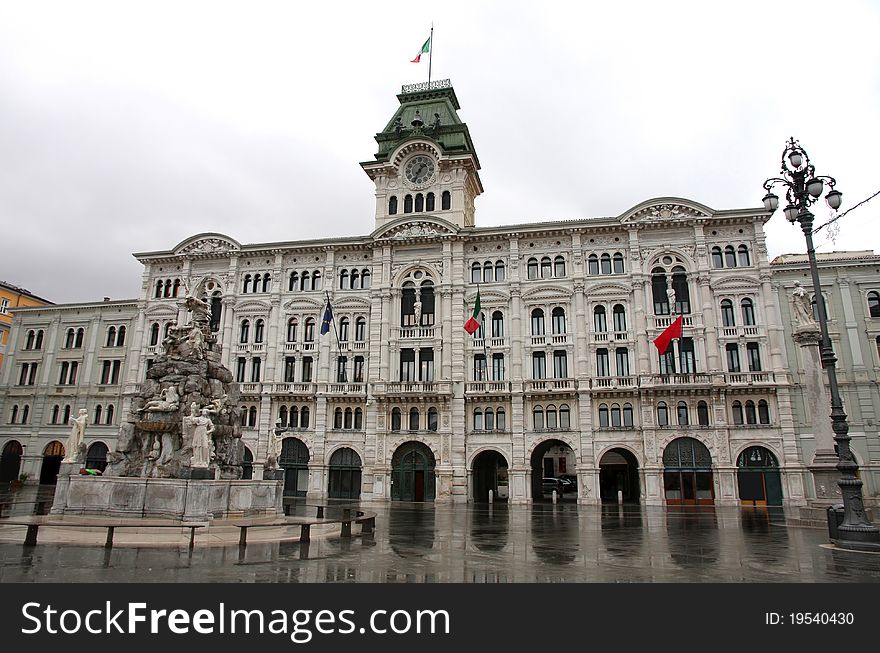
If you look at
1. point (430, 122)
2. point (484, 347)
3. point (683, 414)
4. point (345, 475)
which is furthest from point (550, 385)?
point (430, 122)

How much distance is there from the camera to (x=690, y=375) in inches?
1670

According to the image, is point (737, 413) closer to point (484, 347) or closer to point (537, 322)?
point (537, 322)

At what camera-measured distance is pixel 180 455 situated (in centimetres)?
2122

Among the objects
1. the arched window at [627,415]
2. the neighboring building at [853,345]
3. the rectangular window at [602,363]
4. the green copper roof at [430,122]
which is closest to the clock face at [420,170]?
the green copper roof at [430,122]

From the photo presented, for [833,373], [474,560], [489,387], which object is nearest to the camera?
[474,560]

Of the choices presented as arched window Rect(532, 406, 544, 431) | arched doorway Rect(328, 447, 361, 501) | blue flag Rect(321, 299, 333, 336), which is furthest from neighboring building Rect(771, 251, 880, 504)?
blue flag Rect(321, 299, 333, 336)

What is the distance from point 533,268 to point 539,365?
810 cm

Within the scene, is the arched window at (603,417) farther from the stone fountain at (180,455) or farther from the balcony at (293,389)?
the stone fountain at (180,455)

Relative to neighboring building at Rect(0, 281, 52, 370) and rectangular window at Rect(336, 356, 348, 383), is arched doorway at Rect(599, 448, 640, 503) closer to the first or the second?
rectangular window at Rect(336, 356, 348, 383)

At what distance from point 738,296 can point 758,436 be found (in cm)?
1040

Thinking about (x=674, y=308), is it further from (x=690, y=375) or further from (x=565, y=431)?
(x=565, y=431)

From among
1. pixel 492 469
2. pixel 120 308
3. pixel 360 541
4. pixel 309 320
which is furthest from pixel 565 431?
pixel 120 308

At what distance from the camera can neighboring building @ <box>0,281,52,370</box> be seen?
197 feet

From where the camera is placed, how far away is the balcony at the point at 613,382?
43.4 m
